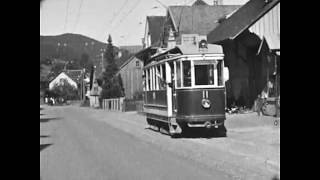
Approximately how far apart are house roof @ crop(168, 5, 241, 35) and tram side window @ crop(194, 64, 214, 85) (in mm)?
16609

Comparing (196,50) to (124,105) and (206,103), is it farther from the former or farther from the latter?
(124,105)

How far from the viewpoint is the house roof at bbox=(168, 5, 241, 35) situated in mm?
33000

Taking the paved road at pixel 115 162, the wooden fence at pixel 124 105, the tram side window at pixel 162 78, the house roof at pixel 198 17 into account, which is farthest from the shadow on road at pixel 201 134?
the wooden fence at pixel 124 105

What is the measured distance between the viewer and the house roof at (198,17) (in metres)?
33.0

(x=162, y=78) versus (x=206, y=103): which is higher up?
(x=162, y=78)

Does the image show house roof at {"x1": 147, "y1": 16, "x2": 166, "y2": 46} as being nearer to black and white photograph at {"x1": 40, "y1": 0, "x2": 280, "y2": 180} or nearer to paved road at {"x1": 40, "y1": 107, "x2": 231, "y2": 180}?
black and white photograph at {"x1": 40, "y1": 0, "x2": 280, "y2": 180}

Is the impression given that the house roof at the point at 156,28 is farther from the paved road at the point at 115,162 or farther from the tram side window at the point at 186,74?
the paved road at the point at 115,162

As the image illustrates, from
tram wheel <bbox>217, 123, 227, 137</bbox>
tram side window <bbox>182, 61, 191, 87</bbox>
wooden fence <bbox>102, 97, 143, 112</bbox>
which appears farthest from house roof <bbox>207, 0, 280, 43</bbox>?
wooden fence <bbox>102, 97, 143, 112</bbox>

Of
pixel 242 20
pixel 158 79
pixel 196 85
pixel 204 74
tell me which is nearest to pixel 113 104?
pixel 242 20

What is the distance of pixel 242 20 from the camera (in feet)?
86.2

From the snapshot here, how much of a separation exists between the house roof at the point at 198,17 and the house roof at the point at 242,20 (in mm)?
3480

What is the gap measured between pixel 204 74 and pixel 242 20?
35.1 feet

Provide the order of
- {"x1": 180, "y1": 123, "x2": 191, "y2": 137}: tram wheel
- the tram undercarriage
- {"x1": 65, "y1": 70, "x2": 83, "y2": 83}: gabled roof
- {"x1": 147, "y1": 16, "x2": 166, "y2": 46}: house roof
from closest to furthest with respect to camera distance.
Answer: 1. the tram undercarriage
2. {"x1": 180, "y1": 123, "x2": 191, "y2": 137}: tram wheel
3. {"x1": 65, "y1": 70, "x2": 83, "y2": 83}: gabled roof
4. {"x1": 147, "y1": 16, "x2": 166, "y2": 46}: house roof
